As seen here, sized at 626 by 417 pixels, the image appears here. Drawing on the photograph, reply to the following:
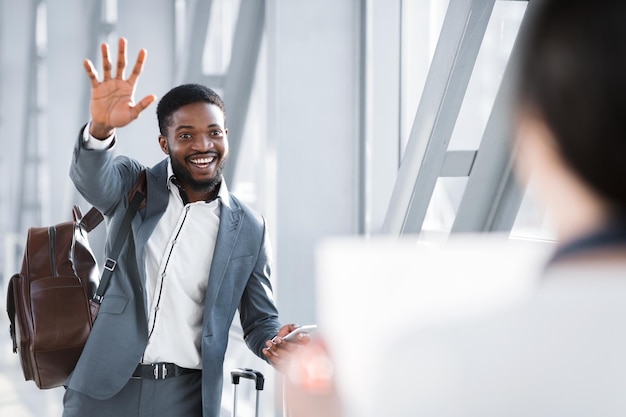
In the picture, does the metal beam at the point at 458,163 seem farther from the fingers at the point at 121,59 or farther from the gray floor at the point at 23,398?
the gray floor at the point at 23,398

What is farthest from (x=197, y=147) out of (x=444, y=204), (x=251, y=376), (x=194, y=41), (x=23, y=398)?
(x=23, y=398)

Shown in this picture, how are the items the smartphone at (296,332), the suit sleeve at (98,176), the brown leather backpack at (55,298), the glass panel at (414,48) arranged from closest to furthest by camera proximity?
the smartphone at (296,332) < the suit sleeve at (98,176) < the brown leather backpack at (55,298) < the glass panel at (414,48)

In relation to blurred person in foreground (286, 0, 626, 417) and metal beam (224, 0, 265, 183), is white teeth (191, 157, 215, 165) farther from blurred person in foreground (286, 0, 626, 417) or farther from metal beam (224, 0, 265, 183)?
metal beam (224, 0, 265, 183)

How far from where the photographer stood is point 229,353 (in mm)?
4711

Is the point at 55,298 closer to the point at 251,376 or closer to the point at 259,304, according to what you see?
the point at 259,304

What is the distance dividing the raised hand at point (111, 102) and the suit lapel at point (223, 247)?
363mm

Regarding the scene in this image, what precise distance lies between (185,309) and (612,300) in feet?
5.58

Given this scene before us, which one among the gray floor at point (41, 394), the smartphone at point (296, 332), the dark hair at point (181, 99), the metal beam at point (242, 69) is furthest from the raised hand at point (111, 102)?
the gray floor at point (41, 394)

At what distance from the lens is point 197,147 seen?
2.05 m

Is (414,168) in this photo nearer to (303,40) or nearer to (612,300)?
(303,40)

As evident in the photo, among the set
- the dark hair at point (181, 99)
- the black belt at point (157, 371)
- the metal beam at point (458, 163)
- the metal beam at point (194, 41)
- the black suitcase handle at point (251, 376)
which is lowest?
the black suitcase handle at point (251, 376)

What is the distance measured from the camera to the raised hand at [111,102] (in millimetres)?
1921

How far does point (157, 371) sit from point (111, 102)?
68cm

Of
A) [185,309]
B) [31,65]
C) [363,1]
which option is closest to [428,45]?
[363,1]
